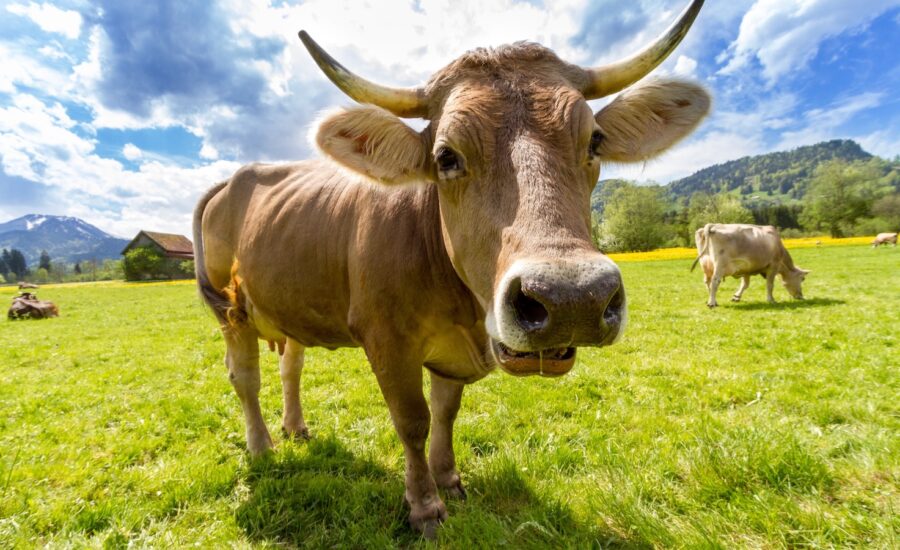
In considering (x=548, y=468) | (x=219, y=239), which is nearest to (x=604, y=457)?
(x=548, y=468)

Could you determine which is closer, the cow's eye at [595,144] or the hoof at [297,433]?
the cow's eye at [595,144]

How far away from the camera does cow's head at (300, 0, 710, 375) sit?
5.27 ft

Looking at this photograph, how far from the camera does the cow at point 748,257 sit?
502 inches

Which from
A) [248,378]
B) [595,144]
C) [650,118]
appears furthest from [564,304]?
[248,378]

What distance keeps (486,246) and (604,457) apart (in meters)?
2.40

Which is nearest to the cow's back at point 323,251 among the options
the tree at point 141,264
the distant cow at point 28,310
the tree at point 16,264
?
the distant cow at point 28,310

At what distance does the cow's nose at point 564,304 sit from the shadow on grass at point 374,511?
56.7 inches

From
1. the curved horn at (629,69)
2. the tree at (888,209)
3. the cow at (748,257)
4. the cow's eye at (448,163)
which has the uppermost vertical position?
the tree at (888,209)

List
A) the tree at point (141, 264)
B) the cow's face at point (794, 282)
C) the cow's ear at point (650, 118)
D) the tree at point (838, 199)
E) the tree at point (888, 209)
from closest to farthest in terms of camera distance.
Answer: the cow's ear at point (650, 118) → the cow's face at point (794, 282) → the tree at point (888, 209) → the tree at point (141, 264) → the tree at point (838, 199)

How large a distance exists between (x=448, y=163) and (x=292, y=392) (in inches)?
133

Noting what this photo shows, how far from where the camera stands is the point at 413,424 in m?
2.75

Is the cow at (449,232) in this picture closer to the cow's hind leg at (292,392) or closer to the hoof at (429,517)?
the hoof at (429,517)

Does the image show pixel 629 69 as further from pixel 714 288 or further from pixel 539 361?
pixel 714 288

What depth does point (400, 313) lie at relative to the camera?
2646 mm
